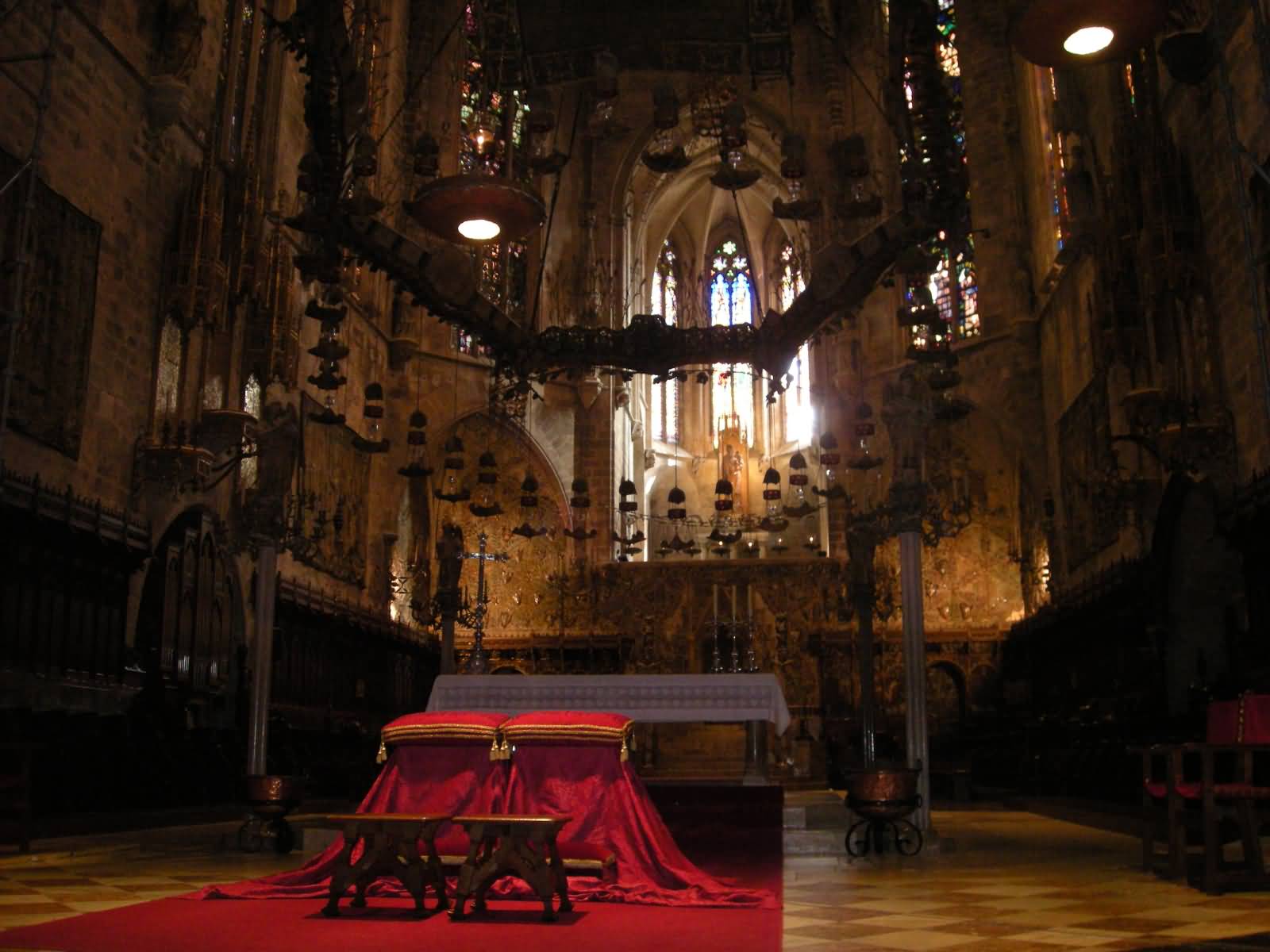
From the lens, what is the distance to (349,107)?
9.89 metres

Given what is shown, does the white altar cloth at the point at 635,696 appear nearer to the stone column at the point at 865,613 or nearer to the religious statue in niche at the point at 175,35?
the stone column at the point at 865,613

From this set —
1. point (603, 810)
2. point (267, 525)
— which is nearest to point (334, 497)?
point (267, 525)

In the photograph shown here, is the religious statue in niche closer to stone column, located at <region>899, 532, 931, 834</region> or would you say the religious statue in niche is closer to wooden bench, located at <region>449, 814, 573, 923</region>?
stone column, located at <region>899, 532, 931, 834</region>

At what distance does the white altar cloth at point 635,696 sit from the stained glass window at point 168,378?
21.7 ft

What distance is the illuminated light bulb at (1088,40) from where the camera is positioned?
6.50m

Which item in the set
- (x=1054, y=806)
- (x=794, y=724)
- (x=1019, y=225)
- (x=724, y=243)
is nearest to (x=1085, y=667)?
(x=1054, y=806)

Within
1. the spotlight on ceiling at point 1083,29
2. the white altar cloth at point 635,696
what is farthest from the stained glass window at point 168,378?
the spotlight on ceiling at point 1083,29

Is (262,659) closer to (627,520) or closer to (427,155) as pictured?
(427,155)

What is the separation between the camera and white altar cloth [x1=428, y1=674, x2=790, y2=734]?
400 inches

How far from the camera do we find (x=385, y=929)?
517 centimetres

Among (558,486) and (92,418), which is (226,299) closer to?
(92,418)

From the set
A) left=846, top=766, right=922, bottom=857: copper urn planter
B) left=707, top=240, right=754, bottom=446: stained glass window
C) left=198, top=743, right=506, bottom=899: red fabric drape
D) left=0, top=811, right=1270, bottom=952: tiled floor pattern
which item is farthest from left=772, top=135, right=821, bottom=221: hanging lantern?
left=707, top=240, right=754, bottom=446: stained glass window

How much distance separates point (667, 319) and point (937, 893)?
29.0 m

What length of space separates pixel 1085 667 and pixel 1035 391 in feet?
21.6
